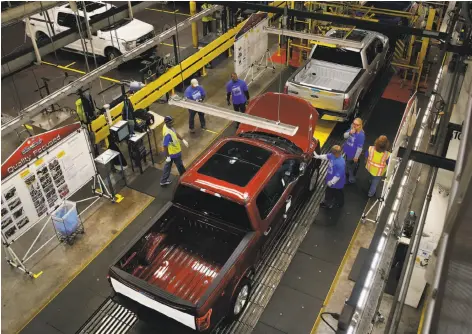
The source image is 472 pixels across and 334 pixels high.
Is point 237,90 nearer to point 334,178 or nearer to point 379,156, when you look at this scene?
point 334,178

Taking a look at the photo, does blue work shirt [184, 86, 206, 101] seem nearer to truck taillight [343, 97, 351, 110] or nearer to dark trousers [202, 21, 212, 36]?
truck taillight [343, 97, 351, 110]

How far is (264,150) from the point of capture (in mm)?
7902

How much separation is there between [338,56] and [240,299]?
784cm

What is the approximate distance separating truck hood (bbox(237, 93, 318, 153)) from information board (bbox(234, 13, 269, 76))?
355cm

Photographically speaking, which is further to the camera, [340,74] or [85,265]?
[340,74]

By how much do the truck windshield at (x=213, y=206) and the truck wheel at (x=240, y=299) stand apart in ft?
2.84

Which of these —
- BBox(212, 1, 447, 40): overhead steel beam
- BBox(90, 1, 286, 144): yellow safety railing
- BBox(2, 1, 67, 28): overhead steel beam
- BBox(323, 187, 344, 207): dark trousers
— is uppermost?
BBox(2, 1, 67, 28): overhead steel beam

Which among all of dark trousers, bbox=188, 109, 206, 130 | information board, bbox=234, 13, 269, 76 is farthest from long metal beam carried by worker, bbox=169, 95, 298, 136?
information board, bbox=234, 13, 269, 76

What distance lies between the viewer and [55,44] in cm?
908

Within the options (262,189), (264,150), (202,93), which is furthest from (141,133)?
(262,189)

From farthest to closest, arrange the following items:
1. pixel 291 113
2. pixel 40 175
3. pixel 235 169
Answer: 1. pixel 291 113
2. pixel 40 175
3. pixel 235 169

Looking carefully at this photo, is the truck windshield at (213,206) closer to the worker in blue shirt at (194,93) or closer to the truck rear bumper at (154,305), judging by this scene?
the truck rear bumper at (154,305)

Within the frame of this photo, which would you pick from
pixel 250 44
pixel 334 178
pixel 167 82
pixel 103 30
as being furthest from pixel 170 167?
pixel 103 30

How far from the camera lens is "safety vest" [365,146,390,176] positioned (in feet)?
27.5
